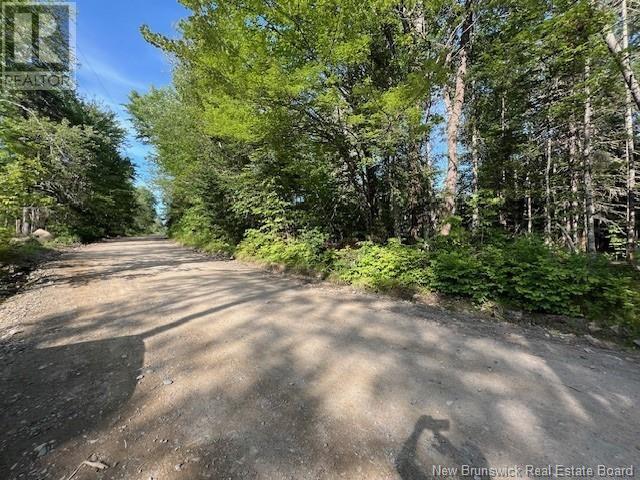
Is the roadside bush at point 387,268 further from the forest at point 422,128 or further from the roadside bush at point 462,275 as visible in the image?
the roadside bush at point 462,275

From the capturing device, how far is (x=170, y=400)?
8.40 ft

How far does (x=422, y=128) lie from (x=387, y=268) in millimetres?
2995

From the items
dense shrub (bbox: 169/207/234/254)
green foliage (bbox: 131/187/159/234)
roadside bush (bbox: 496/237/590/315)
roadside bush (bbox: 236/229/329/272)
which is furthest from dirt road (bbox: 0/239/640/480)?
green foliage (bbox: 131/187/159/234)

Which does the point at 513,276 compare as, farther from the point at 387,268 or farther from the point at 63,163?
the point at 63,163

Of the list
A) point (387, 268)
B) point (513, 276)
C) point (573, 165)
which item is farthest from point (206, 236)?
point (573, 165)

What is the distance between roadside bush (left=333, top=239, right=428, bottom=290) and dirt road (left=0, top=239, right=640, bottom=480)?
1.35 meters

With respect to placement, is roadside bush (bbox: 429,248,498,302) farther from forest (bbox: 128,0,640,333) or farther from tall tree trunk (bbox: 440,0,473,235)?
tall tree trunk (bbox: 440,0,473,235)

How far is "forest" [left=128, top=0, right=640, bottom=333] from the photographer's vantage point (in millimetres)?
5398

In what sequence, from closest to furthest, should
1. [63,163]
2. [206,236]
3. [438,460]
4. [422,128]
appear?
[438,460] → [422,128] → [63,163] → [206,236]

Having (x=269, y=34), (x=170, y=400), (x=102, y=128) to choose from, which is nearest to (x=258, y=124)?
(x=269, y=34)

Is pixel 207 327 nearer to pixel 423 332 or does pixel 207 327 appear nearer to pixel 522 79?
pixel 423 332

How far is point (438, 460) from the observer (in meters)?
1.96

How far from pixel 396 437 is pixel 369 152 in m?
7.18

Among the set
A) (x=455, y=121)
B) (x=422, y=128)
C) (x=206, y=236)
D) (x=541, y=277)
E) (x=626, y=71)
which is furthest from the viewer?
(x=206, y=236)
